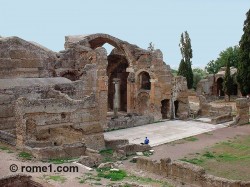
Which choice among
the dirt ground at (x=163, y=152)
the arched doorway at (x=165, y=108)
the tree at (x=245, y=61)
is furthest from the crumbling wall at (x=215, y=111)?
the tree at (x=245, y=61)

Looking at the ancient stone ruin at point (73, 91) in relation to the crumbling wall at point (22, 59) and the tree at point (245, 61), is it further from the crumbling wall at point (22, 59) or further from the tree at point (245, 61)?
the tree at point (245, 61)

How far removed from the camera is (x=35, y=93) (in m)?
25.2

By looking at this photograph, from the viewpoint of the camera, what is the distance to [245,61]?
41219 mm

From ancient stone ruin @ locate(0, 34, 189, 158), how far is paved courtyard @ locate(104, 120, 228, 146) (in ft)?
4.59

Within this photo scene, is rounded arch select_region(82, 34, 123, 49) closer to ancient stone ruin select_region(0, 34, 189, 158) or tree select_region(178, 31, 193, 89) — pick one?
ancient stone ruin select_region(0, 34, 189, 158)

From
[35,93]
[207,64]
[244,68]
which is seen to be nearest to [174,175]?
[35,93]

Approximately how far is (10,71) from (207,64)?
42947 mm

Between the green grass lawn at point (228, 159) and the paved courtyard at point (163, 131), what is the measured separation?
3.22m

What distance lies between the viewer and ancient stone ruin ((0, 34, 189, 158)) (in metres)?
21.4

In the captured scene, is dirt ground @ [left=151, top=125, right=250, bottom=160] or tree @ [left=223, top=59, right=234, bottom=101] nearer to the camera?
dirt ground @ [left=151, top=125, right=250, bottom=160]

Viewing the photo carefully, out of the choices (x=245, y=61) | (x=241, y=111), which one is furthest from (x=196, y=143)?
(x=245, y=61)

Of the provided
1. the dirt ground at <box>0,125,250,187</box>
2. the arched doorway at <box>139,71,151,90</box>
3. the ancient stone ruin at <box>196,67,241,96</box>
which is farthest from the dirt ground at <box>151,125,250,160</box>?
the ancient stone ruin at <box>196,67,241,96</box>

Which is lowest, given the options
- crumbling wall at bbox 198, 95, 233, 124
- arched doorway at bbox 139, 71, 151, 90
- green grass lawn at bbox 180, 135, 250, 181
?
green grass lawn at bbox 180, 135, 250, 181

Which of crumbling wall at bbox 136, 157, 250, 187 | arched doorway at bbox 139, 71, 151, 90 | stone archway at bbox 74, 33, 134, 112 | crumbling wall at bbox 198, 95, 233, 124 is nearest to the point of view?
crumbling wall at bbox 136, 157, 250, 187
